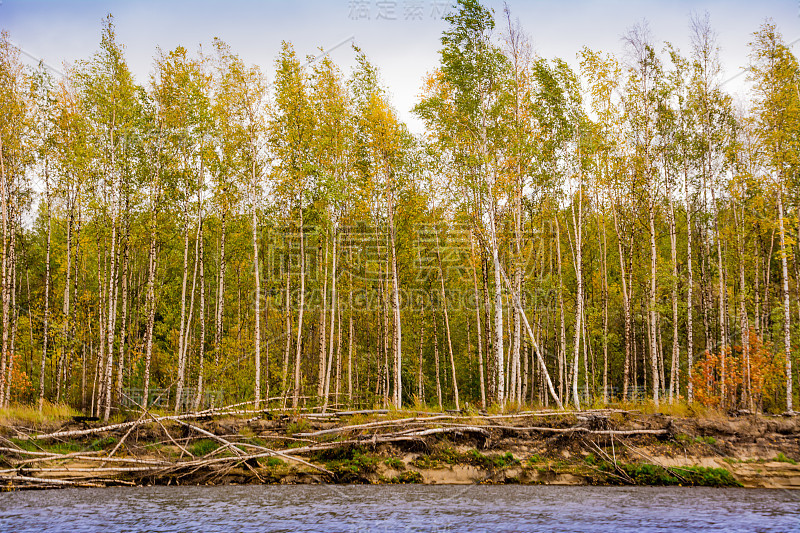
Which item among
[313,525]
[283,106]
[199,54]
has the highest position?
[199,54]

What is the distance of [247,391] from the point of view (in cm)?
2570

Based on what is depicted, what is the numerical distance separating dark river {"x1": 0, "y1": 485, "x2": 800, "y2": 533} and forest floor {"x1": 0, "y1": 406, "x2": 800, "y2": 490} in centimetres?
76

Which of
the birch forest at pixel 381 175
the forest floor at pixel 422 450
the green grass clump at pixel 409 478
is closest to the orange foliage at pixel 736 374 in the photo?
the birch forest at pixel 381 175

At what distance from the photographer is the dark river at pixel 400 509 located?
9.00 m

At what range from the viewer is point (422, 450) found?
15.0m

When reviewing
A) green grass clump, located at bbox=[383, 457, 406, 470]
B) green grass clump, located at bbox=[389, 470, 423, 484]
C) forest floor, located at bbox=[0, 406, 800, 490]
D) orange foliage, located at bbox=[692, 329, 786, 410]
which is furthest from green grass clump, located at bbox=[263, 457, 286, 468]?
orange foliage, located at bbox=[692, 329, 786, 410]

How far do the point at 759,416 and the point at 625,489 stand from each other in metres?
7.34

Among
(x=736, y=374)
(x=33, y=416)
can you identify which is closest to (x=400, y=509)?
→ (x=33, y=416)

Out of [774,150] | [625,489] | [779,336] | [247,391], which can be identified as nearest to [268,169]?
[247,391]

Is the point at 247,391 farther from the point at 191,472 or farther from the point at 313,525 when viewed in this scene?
the point at 313,525

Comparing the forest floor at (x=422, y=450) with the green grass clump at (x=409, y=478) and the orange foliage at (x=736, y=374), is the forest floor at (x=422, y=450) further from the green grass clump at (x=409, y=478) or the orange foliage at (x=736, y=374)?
the orange foliage at (x=736, y=374)

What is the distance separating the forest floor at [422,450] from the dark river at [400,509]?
763mm

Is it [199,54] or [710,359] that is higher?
[199,54]

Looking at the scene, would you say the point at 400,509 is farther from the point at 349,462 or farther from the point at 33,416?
the point at 33,416
